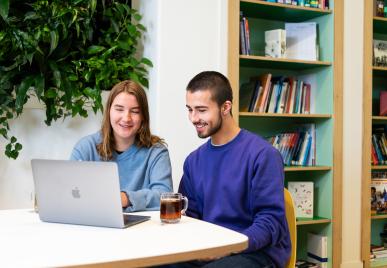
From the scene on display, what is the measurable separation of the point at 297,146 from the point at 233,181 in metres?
1.66

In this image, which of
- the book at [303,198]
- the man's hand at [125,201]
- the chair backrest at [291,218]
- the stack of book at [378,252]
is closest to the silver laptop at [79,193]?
the man's hand at [125,201]

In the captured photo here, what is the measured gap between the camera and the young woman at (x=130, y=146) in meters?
1.94

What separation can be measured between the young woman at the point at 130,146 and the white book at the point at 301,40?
1591 millimetres

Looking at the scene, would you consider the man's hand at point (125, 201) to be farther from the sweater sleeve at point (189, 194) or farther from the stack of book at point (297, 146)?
the stack of book at point (297, 146)

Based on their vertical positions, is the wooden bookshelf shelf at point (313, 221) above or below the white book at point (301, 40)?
below

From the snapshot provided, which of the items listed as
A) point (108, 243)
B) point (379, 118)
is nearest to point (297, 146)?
point (379, 118)

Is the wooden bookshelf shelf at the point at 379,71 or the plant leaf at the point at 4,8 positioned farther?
the wooden bookshelf shelf at the point at 379,71

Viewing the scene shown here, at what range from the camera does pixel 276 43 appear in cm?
308

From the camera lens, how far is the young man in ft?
5.26

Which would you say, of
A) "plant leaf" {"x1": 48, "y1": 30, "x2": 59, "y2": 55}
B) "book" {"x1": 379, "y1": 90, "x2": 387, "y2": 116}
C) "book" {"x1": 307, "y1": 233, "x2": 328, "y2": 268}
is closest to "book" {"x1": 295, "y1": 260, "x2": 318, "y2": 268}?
"book" {"x1": 307, "y1": 233, "x2": 328, "y2": 268}

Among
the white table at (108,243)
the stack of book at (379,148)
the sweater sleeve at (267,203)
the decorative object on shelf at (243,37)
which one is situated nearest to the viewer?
the white table at (108,243)

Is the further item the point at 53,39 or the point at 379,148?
the point at 379,148

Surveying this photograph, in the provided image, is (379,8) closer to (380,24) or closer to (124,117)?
(380,24)

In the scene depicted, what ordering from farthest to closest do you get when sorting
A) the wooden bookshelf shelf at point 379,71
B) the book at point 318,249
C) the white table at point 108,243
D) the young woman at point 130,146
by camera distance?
1. the wooden bookshelf shelf at point 379,71
2. the book at point 318,249
3. the young woman at point 130,146
4. the white table at point 108,243
